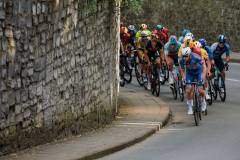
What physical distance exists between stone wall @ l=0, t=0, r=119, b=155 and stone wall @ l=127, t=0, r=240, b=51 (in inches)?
916

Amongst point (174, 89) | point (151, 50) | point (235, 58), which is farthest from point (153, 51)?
point (235, 58)

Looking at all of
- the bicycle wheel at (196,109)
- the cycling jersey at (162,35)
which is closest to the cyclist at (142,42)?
the cycling jersey at (162,35)

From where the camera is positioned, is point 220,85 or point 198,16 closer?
point 220,85

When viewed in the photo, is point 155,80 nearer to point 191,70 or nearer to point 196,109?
point 191,70

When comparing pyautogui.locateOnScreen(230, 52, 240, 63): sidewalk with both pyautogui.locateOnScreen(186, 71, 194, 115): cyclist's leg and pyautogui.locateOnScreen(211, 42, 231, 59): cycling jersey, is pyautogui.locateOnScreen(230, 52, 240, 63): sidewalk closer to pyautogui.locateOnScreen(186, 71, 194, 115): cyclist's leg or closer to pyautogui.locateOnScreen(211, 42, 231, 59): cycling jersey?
pyautogui.locateOnScreen(211, 42, 231, 59): cycling jersey

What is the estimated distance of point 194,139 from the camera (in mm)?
15258

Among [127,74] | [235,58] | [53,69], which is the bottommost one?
[235,58]

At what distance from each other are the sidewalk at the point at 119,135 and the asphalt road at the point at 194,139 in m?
0.19

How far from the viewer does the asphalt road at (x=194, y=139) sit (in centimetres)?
1300

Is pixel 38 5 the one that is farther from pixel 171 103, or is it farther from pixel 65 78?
pixel 171 103

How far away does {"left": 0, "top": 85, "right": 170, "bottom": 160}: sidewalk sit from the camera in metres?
12.2

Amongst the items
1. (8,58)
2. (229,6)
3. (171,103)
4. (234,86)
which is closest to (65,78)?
(8,58)

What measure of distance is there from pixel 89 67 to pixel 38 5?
11.7ft

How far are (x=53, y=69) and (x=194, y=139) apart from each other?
302 cm
